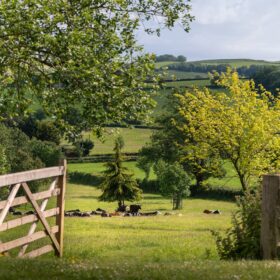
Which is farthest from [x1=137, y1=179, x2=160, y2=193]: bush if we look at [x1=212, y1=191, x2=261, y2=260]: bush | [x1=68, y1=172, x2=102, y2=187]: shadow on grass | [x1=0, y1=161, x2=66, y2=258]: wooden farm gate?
[x1=212, y1=191, x2=261, y2=260]: bush

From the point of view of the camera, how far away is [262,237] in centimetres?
1202

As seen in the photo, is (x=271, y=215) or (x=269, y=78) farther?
(x=269, y=78)

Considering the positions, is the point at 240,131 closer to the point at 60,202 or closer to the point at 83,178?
the point at 60,202

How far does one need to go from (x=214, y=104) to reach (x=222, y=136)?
300cm

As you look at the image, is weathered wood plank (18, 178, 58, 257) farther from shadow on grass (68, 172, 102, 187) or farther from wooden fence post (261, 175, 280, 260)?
shadow on grass (68, 172, 102, 187)

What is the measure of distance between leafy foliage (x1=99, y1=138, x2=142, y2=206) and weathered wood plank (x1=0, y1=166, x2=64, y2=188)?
2124 inches

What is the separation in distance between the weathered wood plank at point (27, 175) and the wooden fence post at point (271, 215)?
15.8 feet

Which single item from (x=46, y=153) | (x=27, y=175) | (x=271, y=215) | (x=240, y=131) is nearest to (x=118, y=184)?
(x=46, y=153)

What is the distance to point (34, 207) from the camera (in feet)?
41.7

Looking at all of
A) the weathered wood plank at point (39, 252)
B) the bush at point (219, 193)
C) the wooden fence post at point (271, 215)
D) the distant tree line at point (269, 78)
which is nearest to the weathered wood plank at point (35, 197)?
the weathered wood plank at point (39, 252)

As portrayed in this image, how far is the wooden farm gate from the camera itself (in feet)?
38.9

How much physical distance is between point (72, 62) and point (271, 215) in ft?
24.6

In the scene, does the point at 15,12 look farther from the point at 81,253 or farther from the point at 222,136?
the point at 222,136

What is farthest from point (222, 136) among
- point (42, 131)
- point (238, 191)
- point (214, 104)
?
point (42, 131)
